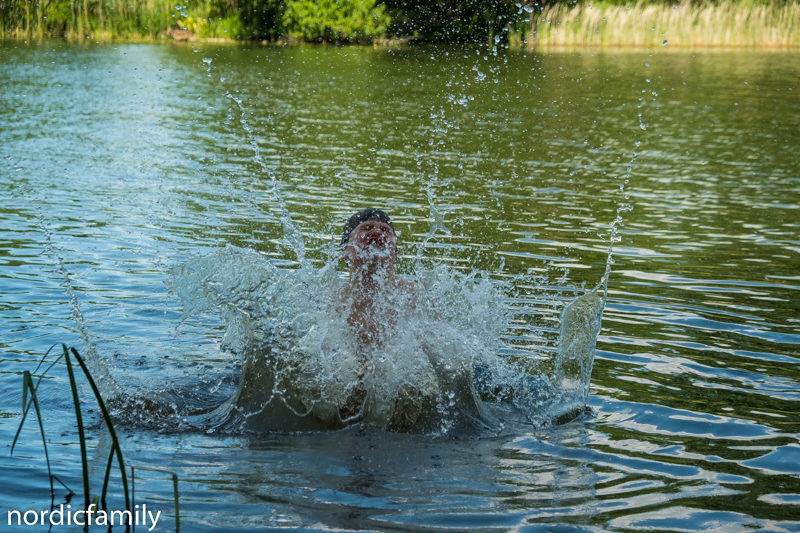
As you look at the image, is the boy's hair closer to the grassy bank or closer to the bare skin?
the bare skin

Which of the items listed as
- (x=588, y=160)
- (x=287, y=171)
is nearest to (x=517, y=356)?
(x=287, y=171)

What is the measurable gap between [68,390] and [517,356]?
352cm

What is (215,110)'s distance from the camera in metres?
22.6

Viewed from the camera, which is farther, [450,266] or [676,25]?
[676,25]

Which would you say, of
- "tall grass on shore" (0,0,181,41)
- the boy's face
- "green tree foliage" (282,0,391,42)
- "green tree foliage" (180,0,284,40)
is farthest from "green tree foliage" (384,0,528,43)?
the boy's face

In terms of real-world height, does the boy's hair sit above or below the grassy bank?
below

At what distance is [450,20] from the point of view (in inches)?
1918

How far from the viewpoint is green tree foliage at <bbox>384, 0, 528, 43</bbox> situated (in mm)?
44812

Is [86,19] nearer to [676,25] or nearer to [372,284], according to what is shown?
[676,25]

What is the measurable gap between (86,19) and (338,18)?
12910 millimetres

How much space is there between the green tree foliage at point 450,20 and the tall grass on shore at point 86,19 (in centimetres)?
1244

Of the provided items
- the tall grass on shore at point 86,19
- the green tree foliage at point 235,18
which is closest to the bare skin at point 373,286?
the tall grass on shore at point 86,19

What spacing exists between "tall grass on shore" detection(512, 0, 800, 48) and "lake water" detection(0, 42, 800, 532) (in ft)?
52.0

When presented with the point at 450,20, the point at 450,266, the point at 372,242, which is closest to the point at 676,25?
the point at 450,20
